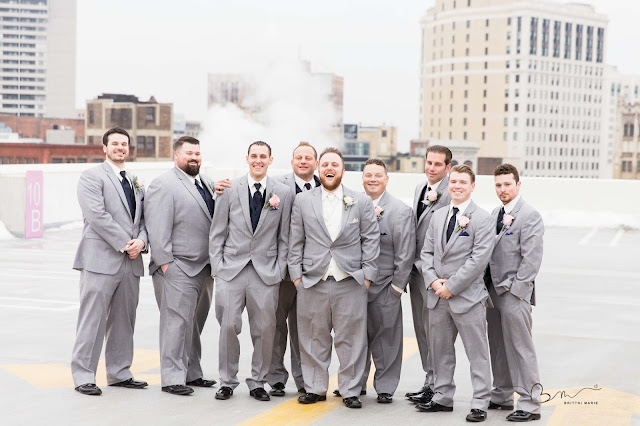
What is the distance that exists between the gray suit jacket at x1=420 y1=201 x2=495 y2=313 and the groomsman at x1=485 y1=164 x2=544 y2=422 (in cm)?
17

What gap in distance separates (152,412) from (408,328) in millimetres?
4752

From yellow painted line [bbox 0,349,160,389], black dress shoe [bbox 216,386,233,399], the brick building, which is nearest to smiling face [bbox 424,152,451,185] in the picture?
black dress shoe [bbox 216,386,233,399]

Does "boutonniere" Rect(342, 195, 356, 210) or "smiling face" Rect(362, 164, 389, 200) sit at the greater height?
"smiling face" Rect(362, 164, 389, 200)

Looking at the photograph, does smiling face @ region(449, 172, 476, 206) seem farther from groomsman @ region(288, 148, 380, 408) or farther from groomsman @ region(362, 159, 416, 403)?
groomsman @ region(288, 148, 380, 408)

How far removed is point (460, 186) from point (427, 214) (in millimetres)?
594

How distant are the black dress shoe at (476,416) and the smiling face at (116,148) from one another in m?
3.55

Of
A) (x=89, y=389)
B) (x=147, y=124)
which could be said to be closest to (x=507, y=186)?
(x=89, y=389)

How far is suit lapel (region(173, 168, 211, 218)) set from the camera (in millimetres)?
7539

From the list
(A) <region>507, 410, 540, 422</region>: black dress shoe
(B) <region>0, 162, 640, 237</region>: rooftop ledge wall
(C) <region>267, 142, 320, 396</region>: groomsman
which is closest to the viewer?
(A) <region>507, 410, 540, 422</region>: black dress shoe

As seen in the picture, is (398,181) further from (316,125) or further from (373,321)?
(316,125)

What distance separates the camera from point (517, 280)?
680 centimetres

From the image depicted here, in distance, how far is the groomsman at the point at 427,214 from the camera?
7344 mm

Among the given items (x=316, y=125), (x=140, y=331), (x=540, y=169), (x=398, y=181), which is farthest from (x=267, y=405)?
(x=540, y=169)

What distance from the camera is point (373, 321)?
24.3ft
